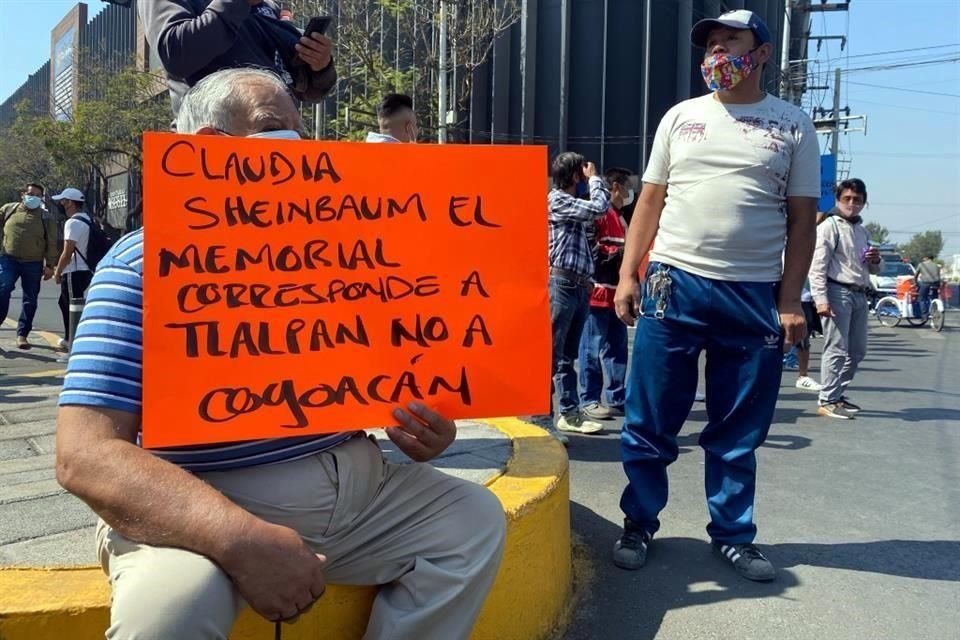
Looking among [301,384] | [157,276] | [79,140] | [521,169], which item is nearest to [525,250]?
[521,169]

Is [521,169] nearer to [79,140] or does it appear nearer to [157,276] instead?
[157,276]

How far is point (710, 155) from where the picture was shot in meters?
2.96

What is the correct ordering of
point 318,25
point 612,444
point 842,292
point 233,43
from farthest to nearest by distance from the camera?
1. point 842,292
2. point 612,444
3. point 318,25
4. point 233,43

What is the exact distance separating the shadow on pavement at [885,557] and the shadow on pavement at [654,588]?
126 millimetres

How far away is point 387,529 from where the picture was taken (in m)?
1.81

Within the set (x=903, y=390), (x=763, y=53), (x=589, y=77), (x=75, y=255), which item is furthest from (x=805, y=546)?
(x=589, y=77)

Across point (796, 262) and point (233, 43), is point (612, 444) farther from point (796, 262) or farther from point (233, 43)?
point (233, 43)

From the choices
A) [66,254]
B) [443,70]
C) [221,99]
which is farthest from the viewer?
[443,70]

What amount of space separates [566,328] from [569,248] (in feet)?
1.59

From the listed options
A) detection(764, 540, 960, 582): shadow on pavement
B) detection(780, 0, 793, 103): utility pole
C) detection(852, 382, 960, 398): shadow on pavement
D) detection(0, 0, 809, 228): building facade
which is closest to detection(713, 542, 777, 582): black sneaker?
detection(764, 540, 960, 582): shadow on pavement

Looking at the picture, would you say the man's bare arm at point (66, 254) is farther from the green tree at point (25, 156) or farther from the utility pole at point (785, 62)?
the green tree at point (25, 156)

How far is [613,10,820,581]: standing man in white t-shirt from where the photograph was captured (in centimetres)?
292

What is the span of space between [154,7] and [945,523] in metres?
3.84

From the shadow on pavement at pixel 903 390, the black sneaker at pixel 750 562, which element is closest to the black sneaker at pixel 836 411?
the shadow on pavement at pixel 903 390
